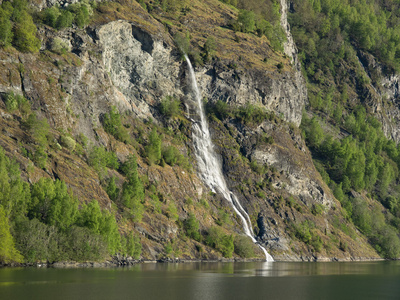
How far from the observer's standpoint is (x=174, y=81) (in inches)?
5822

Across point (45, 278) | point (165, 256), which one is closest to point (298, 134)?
point (165, 256)

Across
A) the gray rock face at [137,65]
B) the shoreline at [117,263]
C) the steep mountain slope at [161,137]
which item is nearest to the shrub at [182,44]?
the steep mountain slope at [161,137]

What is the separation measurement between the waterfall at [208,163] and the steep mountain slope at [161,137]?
6.49 feet

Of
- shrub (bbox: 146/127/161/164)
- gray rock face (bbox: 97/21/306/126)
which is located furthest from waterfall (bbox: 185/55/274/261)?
shrub (bbox: 146/127/161/164)

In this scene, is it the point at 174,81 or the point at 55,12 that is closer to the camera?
the point at 55,12

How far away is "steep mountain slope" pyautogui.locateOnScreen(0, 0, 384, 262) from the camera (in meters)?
96.8

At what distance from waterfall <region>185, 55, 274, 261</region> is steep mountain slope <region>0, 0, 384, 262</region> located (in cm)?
198

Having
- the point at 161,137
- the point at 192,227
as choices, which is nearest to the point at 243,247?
the point at 192,227

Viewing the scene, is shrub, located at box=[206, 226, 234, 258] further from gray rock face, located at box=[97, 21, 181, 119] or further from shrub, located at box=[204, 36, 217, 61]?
shrub, located at box=[204, 36, 217, 61]

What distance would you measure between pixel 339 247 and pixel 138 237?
68.8m

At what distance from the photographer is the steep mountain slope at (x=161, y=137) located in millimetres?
96750

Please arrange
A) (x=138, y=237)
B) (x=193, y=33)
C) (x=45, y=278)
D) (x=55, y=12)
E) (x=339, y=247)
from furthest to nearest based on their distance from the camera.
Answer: (x=193, y=33) → (x=339, y=247) → (x=55, y=12) → (x=138, y=237) → (x=45, y=278)

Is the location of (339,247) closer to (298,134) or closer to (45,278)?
(298,134)

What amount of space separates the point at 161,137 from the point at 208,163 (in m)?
15.0
